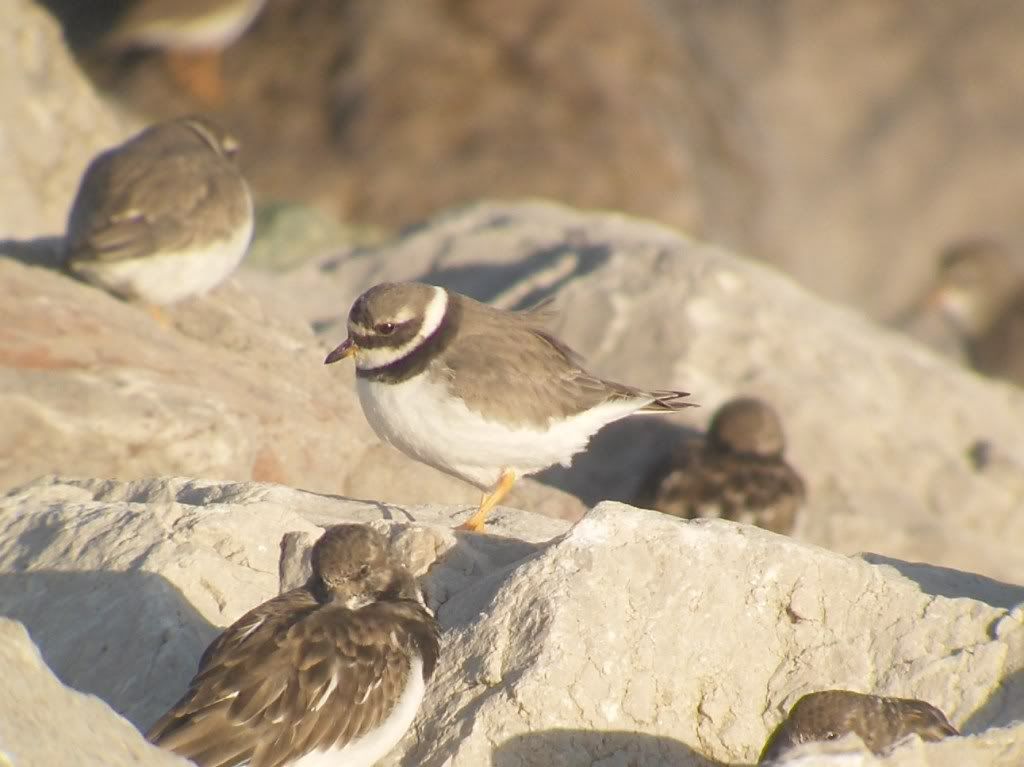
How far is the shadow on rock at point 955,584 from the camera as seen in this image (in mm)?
7698

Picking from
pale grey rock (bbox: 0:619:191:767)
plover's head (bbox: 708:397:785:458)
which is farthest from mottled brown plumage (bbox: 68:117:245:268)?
pale grey rock (bbox: 0:619:191:767)

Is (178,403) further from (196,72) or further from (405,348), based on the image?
(196,72)

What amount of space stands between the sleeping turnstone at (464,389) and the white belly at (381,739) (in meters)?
1.73

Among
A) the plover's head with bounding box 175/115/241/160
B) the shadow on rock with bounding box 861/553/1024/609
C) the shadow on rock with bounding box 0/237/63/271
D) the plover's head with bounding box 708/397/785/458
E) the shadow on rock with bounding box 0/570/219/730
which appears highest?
the shadow on rock with bounding box 861/553/1024/609

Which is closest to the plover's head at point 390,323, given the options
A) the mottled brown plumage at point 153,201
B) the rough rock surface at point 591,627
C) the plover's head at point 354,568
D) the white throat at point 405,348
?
the white throat at point 405,348

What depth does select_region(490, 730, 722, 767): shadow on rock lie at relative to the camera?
264 inches

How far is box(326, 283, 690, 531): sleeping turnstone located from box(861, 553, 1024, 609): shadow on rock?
183cm

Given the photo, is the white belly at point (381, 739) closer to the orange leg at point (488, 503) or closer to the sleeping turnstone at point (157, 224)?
the orange leg at point (488, 503)

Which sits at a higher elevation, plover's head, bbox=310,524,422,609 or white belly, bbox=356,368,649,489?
plover's head, bbox=310,524,422,609

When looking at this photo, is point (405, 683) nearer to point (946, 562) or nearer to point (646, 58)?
point (946, 562)

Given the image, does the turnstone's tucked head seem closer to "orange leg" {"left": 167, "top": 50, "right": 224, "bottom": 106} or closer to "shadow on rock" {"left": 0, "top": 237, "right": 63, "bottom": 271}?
"shadow on rock" {"left": 0, "top": 237, "right": 63, "bottom": 271}

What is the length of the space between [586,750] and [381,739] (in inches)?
33.5

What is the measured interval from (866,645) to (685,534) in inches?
35.9

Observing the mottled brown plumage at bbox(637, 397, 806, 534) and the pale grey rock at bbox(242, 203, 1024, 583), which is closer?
the mottled brown plumage at bbox(637, 397, 806, 534)
